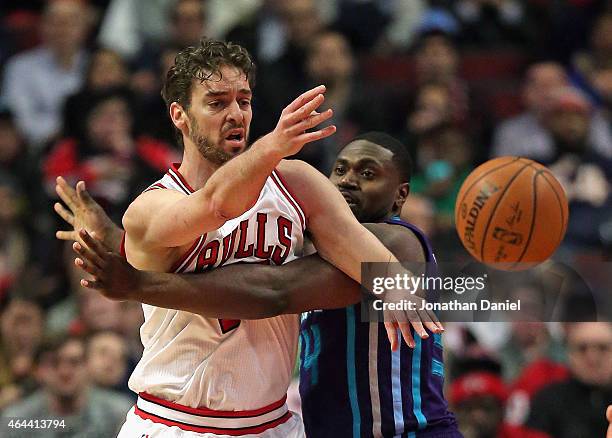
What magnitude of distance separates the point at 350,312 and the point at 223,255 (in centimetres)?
63

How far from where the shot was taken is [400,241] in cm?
452

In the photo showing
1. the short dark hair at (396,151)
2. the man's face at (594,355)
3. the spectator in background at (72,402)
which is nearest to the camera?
the short dark hair at (396,151)

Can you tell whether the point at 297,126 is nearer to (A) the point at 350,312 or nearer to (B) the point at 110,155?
(A) the point at 350,312

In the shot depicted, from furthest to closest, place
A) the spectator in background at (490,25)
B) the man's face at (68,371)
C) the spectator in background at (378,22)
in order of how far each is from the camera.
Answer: the spectator in background at (490,25)
the spectator in background at (378,22)
the man's face at (68,371)

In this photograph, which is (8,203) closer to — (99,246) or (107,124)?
(107,124)

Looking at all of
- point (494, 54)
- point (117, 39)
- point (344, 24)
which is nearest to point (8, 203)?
point (117, 39)

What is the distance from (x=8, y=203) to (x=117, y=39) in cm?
222

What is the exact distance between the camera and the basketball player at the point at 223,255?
14.1 ft

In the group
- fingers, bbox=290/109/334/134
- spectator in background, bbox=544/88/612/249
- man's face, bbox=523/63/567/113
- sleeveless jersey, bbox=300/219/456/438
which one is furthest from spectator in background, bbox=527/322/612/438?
man's face, bbox=523/63/567/113

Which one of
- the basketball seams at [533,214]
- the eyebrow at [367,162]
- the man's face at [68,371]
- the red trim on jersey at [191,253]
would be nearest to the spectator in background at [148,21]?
the man's face at [68,371]

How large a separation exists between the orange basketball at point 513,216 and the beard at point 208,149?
1353mm

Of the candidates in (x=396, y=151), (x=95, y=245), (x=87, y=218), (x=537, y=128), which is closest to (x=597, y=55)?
(x=537, y=128)

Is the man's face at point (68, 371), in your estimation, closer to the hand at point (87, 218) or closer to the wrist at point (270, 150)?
the hand at point (87, 218)

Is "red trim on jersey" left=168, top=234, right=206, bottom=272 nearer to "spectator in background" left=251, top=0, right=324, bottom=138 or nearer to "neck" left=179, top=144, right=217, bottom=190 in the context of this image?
"neck" left=179, top=144, right=217, bottom=190
